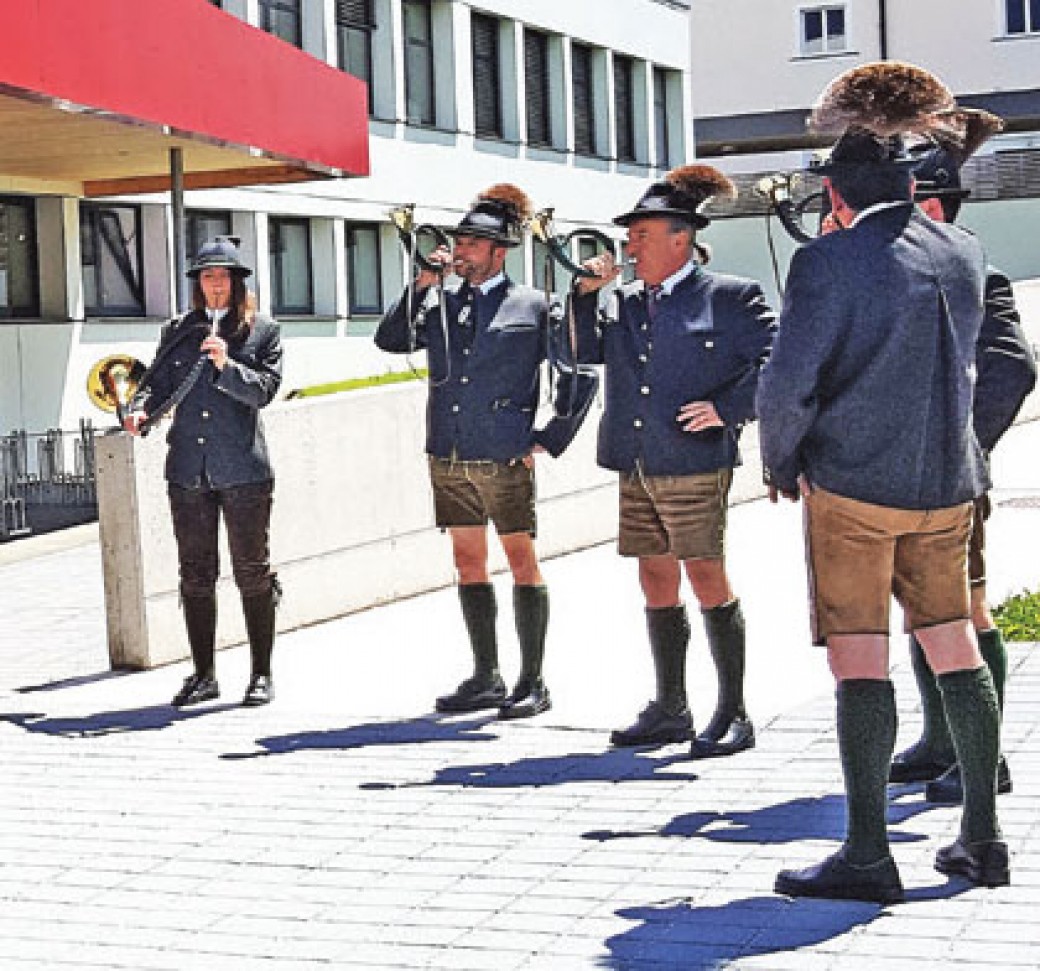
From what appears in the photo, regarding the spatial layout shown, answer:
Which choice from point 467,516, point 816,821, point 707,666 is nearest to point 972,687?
point 816,821

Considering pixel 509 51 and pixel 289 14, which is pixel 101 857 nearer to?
pixel 289 14

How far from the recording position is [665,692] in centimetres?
809

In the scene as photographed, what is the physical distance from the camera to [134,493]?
1029 cm

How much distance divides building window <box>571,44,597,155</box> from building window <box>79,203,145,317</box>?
47.7ft

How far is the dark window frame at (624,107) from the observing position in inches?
1676

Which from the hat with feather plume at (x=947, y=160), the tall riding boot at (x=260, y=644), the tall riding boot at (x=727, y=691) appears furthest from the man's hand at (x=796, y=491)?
the tall riding boot at (x=260, y=644)

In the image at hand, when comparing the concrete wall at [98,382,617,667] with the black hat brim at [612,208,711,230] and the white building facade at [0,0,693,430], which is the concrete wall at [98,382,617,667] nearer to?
the black hat brim at [612,208,711,230]

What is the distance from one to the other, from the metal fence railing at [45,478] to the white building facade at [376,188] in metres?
1.23

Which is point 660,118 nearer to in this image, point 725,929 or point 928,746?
point 928,746

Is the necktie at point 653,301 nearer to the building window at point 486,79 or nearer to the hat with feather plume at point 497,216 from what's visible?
the hat with feather plume at point 497,216

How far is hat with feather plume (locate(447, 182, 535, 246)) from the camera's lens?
8789mm

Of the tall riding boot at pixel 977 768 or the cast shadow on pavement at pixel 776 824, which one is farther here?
the cast shadow on pavement at pixel 776 824

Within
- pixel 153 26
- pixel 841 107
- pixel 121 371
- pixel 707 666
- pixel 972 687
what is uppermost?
pixel 153 26

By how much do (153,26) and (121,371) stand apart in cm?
769
